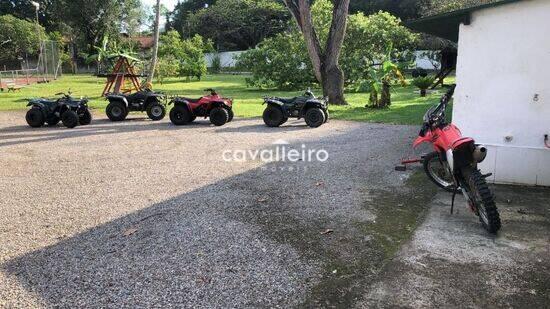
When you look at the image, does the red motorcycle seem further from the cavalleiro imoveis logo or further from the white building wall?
the cavalleiro imoveis logo

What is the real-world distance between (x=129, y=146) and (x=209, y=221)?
5.26 meters

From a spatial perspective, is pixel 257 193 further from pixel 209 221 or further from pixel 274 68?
pixel 274 68

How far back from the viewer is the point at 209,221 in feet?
16.8

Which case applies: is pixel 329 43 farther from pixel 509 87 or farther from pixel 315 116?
pixel 509 87

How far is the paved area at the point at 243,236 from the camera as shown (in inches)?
139

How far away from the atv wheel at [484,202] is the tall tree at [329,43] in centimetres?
1215

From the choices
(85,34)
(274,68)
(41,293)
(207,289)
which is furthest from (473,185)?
(85,34)

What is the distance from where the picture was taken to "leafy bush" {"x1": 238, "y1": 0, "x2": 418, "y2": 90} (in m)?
24.1

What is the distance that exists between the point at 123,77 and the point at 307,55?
30.0 ft

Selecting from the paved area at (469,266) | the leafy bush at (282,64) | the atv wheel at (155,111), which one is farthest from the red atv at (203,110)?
the leafy bush at (282,64)

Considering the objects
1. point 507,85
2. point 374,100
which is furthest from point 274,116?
point 507,85

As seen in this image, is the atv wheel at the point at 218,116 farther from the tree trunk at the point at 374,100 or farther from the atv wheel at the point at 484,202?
the atv wheel at the point at 484,202

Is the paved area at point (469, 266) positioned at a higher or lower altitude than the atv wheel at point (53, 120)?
lower

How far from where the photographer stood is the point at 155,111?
547 inches
